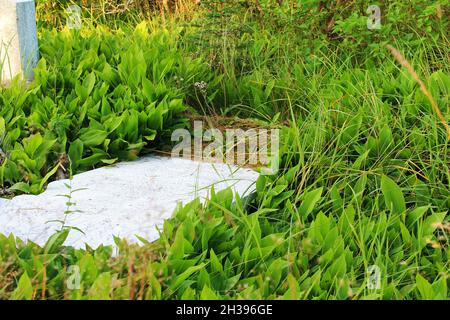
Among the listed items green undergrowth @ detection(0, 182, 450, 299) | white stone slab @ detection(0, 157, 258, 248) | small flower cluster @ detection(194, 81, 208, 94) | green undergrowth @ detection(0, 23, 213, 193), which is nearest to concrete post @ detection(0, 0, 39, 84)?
green undergrowth @ detection(0, 23, 213, 193)

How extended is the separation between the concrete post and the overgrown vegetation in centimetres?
15

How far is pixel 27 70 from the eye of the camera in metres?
4.47

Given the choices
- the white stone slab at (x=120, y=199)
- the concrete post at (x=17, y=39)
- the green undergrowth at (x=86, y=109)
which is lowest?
the white stone slab at (x=120, y=199)

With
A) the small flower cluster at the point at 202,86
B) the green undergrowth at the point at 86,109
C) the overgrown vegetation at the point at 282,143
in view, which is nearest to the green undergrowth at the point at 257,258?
the overgrown vegetation at the point at 282,143

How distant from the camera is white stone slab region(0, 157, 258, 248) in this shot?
3037 mm

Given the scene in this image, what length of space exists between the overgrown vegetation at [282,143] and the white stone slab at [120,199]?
0.42ft

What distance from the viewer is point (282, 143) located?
12.1ft

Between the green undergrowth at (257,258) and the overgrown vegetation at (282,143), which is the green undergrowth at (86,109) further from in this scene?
the green undergrowth at (257,258)


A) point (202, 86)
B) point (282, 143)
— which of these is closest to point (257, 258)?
point (282, 143)

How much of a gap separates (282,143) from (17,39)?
5.84 ft

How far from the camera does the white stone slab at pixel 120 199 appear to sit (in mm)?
3037
